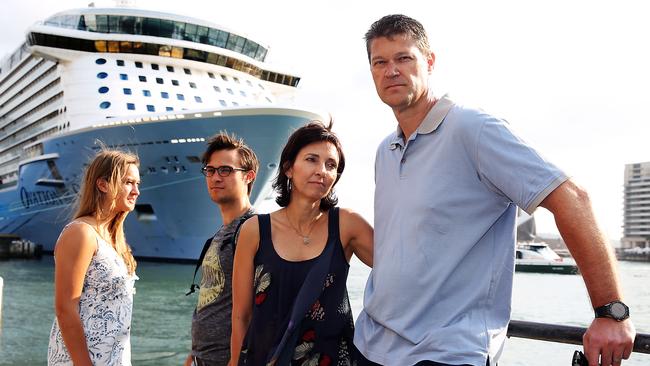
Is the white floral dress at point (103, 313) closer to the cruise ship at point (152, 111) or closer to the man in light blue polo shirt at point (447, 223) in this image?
the man in light blue polo shirt at point (447, 223)

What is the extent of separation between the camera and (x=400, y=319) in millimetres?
1779

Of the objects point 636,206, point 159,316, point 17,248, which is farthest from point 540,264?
point 636,206

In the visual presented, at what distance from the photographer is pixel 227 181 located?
2.70 metres

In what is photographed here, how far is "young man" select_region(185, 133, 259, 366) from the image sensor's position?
248 cm

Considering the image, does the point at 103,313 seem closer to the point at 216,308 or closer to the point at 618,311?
the point at 216,308

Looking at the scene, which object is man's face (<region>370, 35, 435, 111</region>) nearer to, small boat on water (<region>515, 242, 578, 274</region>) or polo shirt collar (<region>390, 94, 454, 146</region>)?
polo shirt collar (<region>390, 94, 454, 146</region>)

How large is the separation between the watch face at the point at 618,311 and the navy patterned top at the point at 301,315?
35.2 inches

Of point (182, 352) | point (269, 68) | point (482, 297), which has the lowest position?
point (182, 352)

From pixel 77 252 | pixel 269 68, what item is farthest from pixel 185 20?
pixel 77 252

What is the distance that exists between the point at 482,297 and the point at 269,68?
82.6 ft

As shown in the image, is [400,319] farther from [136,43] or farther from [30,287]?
[136,43]

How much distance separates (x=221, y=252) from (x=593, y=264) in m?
1.52

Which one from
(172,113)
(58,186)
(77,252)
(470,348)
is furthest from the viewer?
(58,186)

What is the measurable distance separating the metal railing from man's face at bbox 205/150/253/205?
1.29 metres
